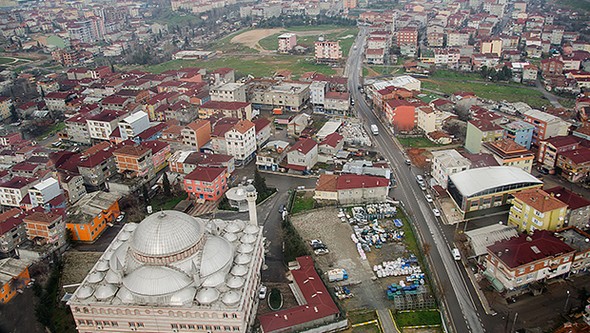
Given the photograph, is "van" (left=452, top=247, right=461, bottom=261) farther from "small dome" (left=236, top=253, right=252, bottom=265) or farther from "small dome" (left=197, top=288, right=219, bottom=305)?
"small dome" (left=197, top=288, right=219, bottom=305)

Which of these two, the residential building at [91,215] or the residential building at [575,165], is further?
the residential building at [575,165]

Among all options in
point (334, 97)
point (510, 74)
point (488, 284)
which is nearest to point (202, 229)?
point (488, 284)

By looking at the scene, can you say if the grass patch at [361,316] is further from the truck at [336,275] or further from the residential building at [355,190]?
the residential building at [355,190]

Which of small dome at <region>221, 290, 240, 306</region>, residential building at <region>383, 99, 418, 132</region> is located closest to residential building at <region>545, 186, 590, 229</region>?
residential building at <region>383, 99, 418, 132</region>

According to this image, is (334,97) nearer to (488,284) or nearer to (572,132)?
(572,132)

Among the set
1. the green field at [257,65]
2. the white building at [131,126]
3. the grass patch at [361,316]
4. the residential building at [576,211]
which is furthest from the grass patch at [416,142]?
the green field at [257,65]
